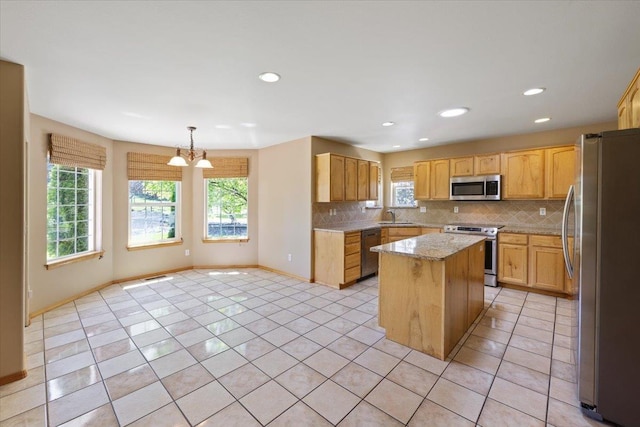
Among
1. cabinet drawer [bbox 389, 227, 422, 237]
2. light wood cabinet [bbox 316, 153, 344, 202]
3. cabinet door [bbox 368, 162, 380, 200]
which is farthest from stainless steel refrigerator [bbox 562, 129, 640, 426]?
cabinet door [bbox 368, 162, 380, 200]

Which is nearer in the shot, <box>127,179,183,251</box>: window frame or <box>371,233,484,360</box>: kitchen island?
<box>371,233,484,360</box>: kitchen island

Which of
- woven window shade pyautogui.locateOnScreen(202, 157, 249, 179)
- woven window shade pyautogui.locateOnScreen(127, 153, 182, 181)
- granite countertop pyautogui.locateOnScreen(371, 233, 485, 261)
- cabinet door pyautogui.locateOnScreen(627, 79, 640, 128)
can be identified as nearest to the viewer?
cabinet door pyautogui.locateOnScreen(627, 79, 640, 128)

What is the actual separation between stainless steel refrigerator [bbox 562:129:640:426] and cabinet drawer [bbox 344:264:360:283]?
2846mm

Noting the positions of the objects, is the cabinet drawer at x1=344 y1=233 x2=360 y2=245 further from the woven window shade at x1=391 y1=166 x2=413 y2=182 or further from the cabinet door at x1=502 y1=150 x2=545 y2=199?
the cabinet door at x1=502 y1=150 x2=545 y2=199

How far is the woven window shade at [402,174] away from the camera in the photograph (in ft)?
19.6

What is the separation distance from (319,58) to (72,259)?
4274 mm

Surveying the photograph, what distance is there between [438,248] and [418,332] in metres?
0.81

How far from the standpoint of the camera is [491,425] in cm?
170

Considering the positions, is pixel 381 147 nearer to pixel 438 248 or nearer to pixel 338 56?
pixel 438 248

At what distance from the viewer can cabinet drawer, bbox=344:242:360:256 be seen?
4359mm

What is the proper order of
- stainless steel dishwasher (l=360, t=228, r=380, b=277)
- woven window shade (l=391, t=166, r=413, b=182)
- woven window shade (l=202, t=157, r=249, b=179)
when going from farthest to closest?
1. woven window shade (l=391, t=166, r=413, b=182)
2. woven window shade (l=202, t=157, r=249, b=179)
3. stainless steel dishwasher (l=360, t=228, r=380, b=277)

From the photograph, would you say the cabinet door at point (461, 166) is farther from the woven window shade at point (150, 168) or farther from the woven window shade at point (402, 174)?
the woven window shade at point (150, 168)

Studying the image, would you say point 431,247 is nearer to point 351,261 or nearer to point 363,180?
point 351,261

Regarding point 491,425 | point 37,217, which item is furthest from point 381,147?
point 37,217
